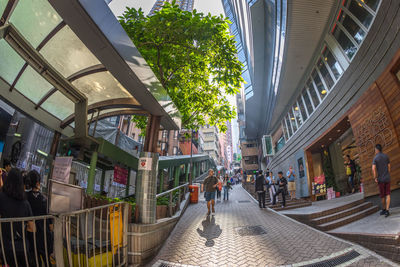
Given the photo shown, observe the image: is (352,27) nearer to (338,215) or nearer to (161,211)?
(338,215)

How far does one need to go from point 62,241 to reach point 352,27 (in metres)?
10.4

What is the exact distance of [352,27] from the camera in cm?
726

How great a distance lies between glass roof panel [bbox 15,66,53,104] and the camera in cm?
434

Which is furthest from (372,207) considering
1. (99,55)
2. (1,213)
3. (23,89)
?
(23,89)

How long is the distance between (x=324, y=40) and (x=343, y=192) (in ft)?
26.7

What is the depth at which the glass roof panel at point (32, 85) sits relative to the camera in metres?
4.34

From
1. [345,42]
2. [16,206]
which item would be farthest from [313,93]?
[16,206]

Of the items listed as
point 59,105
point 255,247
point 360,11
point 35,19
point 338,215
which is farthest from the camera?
point 360,11

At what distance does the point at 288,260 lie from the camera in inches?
137

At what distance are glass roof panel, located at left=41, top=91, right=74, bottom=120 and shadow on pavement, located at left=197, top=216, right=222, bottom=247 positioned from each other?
5.16m

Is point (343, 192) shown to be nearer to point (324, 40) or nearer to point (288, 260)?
point (324, 40)

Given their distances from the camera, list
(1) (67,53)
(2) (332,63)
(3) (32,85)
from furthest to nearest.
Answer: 1. (2) (332,63)
2. (3) (32,85)
3. (1) (67,53)

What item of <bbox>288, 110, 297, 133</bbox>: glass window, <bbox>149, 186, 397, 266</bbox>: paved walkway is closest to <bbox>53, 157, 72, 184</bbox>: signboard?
<bbox>149, 186, 397, 266</bbox>: paved walkway

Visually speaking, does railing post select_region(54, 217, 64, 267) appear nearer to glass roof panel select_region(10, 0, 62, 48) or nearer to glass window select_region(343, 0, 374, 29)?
glass roof panel select_region(10, 0, 62, 48)
